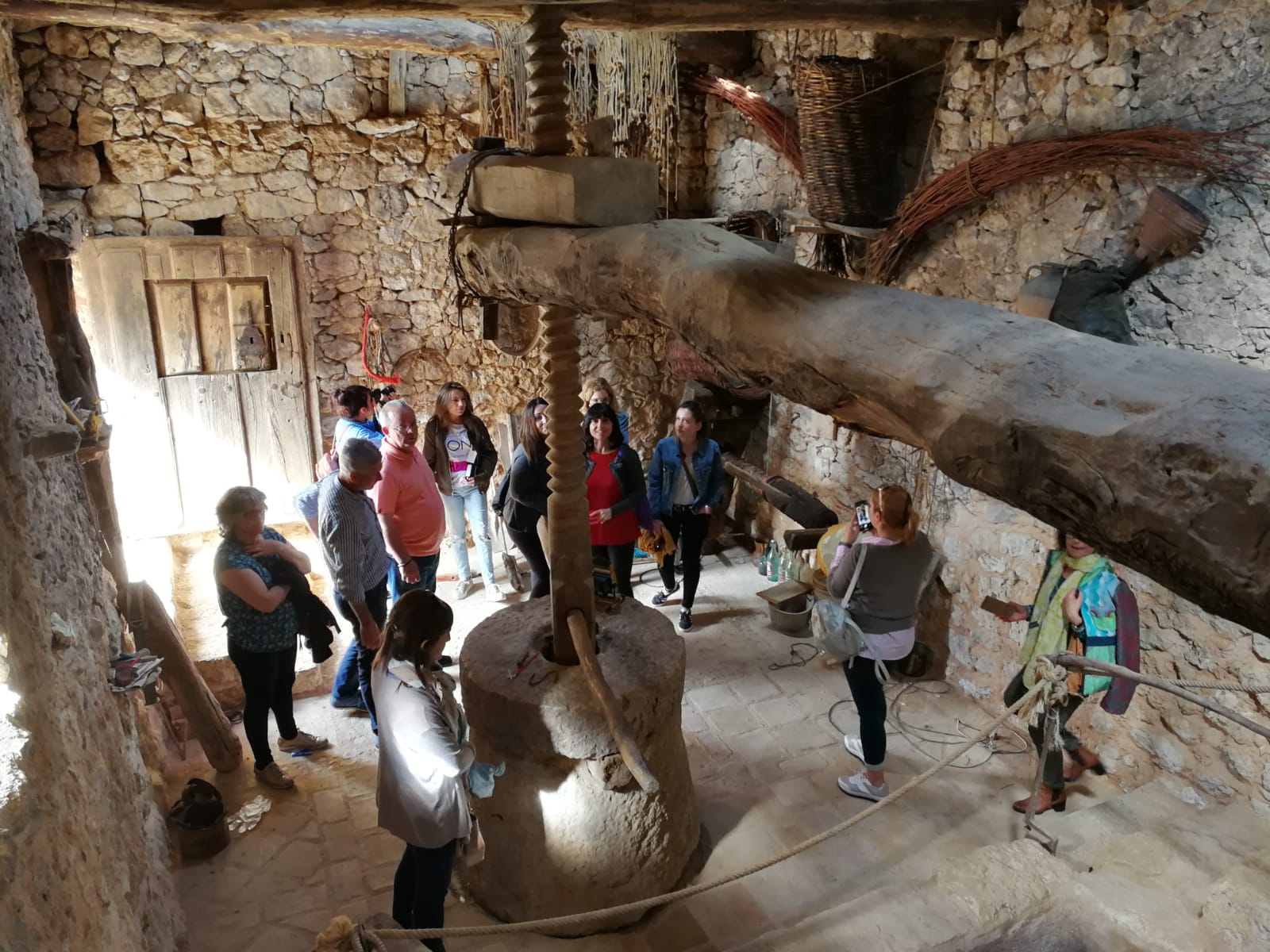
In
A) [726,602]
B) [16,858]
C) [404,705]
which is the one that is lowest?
[726,602]

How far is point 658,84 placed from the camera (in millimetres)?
6270

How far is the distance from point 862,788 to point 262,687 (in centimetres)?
290

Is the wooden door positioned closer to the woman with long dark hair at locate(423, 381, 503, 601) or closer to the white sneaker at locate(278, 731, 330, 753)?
the woman with long dark hair at locate(423, 381, 503, 601)

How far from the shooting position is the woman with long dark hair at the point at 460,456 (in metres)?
5.49

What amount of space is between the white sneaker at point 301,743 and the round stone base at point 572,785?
4.23 ft

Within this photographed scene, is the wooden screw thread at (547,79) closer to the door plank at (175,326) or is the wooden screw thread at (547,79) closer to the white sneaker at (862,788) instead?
the white sneaker at (862,788)

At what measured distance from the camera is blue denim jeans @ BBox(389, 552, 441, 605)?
16.0 ft

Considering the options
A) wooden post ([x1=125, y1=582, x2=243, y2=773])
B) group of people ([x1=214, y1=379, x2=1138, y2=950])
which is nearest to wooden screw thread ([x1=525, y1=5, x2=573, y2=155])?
group of people ([x1=214, y1=379, x2=1138, y2=950])

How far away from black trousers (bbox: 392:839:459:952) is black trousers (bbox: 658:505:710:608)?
3020 mm

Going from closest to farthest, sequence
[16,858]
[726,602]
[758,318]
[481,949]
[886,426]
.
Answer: [16,858] → [886,426] → [758,318] → [481,949] → [726,602]

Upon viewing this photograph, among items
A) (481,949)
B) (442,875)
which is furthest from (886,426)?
(481,949)

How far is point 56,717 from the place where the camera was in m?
2.04

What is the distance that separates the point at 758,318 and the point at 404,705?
171 cm

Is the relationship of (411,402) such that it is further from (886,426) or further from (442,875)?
(886,426)
